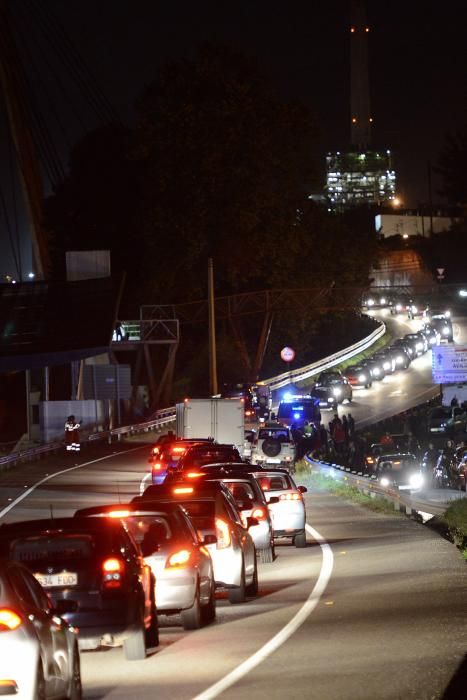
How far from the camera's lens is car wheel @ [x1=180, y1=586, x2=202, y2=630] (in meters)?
14.8

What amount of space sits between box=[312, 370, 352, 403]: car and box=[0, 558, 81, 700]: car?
238ft

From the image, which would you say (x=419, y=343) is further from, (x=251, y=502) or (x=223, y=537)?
(x=223, y=537)

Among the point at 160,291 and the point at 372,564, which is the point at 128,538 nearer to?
the point at 372,564

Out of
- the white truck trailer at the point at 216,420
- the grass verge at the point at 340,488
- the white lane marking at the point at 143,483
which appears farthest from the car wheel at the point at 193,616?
the white truck trailer at the point at 216,420

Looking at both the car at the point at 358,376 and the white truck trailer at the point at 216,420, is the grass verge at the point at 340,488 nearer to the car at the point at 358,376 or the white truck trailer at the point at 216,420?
the white truck trailer at the point at 216,420

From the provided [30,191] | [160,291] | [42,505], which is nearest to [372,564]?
[42,505]

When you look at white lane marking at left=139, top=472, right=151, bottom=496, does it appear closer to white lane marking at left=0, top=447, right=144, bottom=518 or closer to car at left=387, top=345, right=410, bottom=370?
white lane marking at left=0, top=447, right=144, bottom=518

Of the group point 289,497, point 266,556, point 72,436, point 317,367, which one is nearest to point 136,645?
point 266,556

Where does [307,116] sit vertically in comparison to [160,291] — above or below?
above

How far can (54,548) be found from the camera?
12406 mm

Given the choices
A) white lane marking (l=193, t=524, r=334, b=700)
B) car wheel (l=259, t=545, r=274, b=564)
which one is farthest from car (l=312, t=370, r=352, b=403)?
white lane marking (l=193, t=524, r=334, b=700)

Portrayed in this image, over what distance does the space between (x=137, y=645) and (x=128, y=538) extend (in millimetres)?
939

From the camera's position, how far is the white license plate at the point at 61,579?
12170 millimetres

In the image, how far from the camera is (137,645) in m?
12.6
